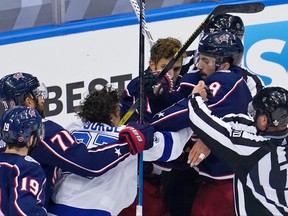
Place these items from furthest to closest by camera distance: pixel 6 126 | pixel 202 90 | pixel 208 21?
pixel 208 21
pixel 202 90
pixel 6 126

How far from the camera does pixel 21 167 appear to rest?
3.88 metres

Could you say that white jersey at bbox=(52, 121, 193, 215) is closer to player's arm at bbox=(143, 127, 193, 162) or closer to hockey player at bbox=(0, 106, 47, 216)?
player's arm at bbox=(143, 127, 193, 162)

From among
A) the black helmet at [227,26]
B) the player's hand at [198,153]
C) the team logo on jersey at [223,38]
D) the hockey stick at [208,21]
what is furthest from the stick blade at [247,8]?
the player's hand at [198,153]

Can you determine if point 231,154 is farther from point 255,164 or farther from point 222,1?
point 222,1

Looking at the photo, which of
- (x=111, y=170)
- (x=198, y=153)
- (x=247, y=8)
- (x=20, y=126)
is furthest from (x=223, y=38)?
(x=20, y=126)

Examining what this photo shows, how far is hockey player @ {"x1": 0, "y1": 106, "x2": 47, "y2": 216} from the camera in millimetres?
3834

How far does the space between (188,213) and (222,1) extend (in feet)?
5.49

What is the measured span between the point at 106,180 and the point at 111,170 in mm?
46

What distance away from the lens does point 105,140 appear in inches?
166

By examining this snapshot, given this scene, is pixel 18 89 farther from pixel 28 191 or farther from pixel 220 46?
pixel 220 46

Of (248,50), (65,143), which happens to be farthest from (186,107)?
(248,50)

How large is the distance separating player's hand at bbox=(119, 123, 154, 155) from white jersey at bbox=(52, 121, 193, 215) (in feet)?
0.18

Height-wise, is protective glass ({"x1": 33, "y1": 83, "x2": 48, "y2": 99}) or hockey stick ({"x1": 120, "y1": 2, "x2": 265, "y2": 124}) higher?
hockey stick ({"x1": 120, "y1": 2, "x2": 265, "y2": 124})

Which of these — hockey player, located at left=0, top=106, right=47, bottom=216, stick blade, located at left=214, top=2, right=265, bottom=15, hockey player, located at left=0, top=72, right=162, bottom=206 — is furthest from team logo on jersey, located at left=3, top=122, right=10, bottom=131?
stick blade, located at left=214, top=2, right=265, bottom=15
